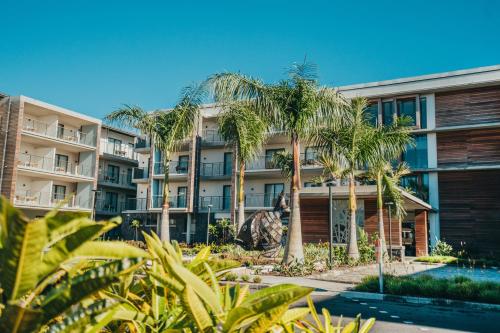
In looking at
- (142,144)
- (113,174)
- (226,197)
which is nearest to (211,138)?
(226,197)

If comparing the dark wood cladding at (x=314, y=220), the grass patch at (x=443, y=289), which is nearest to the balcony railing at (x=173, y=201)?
the dark wood cladding at (x=314, y=220)

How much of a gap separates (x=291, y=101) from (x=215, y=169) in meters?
23.9

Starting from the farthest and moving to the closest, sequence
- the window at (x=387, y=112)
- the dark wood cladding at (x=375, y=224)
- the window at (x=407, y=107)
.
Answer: the window at (x=387, y=112)
the window at (x=407, y=107)
the dark wood cladding at (x=375, y=224)

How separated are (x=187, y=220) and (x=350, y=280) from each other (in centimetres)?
2569

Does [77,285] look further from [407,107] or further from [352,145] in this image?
[407,107]

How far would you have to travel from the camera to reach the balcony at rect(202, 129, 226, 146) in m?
41.1

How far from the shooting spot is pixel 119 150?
48.6 m

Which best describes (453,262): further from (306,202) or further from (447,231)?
(306,202)

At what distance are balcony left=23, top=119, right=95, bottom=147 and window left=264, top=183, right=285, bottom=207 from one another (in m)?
17.3

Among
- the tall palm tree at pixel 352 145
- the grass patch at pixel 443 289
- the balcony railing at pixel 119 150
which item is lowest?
the grass patch at pixel 443 289

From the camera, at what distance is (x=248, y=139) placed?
26234mm

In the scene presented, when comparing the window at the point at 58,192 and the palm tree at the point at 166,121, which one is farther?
the window at the point at 58,192

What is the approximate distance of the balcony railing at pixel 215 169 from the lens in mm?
40891

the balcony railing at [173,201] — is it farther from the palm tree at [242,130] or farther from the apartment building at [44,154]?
the palm tree at [242,130]
